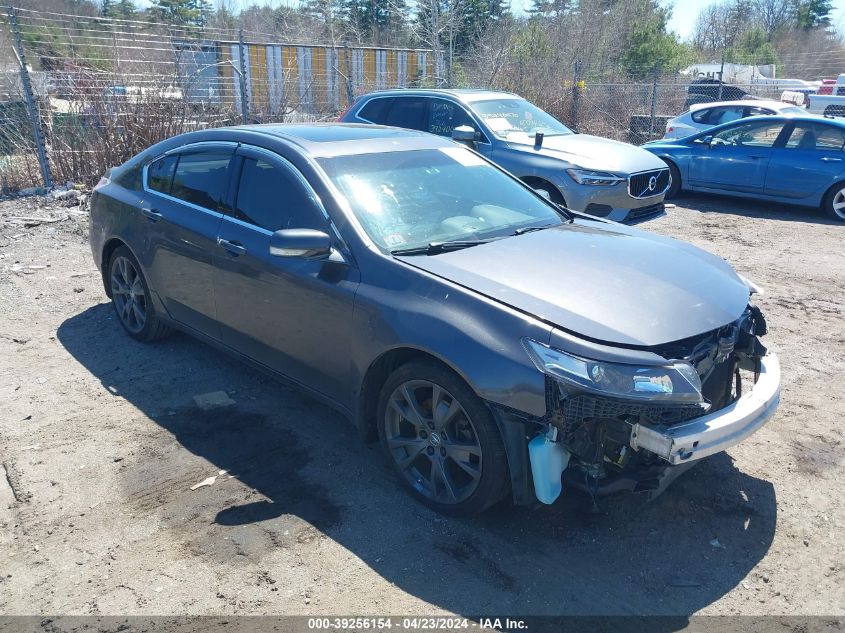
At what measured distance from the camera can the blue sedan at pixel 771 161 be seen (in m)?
10.3

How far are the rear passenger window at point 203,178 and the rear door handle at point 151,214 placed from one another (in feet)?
0.57

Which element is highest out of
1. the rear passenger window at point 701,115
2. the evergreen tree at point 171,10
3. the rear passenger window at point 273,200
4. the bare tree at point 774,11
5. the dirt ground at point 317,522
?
the bare tree at point 774,11

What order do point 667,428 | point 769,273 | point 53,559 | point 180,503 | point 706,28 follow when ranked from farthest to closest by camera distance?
point 706,28
point 769,273
point 180,503
point 53,559
point 667,428

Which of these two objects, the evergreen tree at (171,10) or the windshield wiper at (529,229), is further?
the evergreen tree at (171,10)

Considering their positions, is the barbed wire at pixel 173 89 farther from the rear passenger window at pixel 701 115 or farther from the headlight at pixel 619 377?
the headlight at pixel 619 377

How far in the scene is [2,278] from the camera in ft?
23.6

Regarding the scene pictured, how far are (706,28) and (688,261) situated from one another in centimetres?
5280

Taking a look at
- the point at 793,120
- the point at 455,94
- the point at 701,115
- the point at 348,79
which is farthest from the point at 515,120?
the point at 348,79

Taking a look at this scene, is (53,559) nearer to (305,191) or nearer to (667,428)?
(305,191)

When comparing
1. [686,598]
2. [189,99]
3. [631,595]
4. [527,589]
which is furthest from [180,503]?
[189,99]

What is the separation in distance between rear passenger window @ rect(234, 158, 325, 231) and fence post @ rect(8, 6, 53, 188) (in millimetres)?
7582

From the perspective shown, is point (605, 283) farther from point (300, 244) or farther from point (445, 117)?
point (445, 117)

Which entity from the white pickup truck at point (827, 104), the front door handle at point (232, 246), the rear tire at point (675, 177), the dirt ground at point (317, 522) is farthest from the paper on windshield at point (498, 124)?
the white pickup truck at point (827, 104)

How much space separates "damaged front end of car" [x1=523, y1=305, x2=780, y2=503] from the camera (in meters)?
2.92
